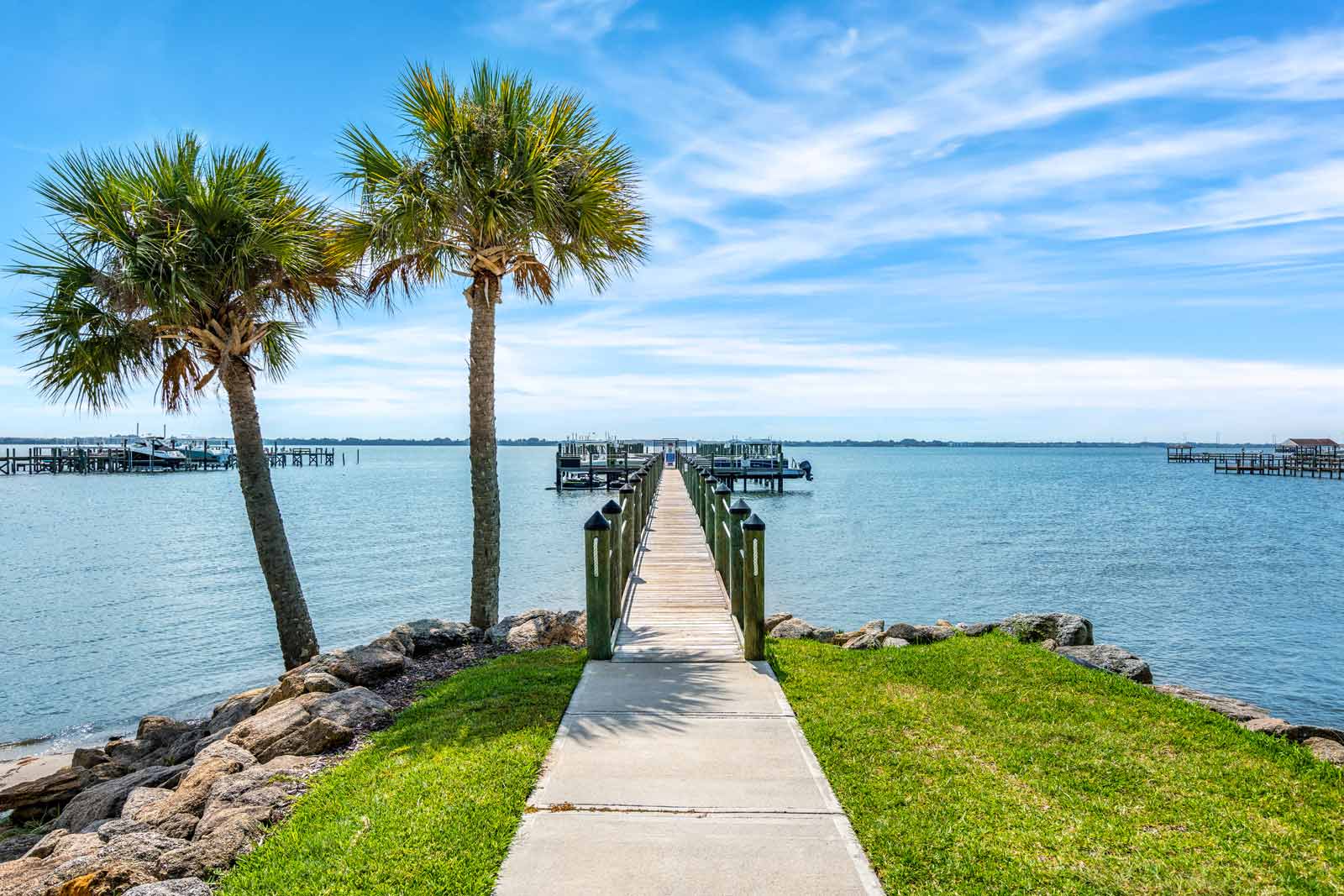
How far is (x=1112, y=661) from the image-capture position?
9.88 meters

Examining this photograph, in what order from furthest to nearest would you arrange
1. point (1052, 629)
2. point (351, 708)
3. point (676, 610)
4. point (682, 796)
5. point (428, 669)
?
point (1052, 629)
point (676, 610)
point (428, 669)
point (351, 708)
point (682, 796)

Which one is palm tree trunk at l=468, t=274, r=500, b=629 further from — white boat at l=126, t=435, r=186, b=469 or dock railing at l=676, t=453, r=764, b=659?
white boat at l=126, t=435, r=186, b=469

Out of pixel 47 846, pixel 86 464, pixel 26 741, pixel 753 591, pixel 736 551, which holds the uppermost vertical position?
pixel 86 464

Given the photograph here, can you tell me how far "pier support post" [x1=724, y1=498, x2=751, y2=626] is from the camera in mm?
9062

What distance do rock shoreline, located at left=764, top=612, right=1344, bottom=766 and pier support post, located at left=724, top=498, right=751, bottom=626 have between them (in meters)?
1.39

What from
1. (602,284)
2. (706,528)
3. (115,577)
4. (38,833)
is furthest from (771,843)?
(115,577)

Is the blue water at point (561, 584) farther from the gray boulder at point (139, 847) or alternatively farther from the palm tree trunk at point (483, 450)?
the gray boulder at point (139, 847)

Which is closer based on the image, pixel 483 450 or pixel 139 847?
pixel 139 847

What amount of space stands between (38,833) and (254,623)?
1270 centimetres

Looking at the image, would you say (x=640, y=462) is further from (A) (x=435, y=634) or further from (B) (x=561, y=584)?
(A) (x=435, y=634)

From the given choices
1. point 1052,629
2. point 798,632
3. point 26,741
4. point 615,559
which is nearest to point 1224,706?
point 1052,629

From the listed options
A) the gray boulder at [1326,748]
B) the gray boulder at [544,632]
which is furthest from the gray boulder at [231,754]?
the gray boulder at [1326,748]

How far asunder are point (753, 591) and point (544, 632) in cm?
307

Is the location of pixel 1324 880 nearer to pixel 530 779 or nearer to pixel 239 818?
pixel 530 779
